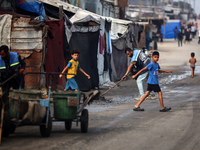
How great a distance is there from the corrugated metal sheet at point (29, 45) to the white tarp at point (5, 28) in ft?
0.40

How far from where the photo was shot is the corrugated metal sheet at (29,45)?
13.6 m

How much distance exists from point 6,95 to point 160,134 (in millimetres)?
2746

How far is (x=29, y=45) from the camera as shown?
13.7 metres

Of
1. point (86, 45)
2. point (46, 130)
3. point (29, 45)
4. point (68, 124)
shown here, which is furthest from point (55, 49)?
point (46, 130)

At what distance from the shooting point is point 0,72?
8.94m

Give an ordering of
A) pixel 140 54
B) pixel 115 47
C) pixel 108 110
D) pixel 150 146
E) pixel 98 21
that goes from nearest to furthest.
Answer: pixel 150 146 < pixel 108 110 < pixel 140 54 < pixel 98 21 < pixel 115 47

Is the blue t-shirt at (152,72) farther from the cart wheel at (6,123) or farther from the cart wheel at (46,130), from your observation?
the cart wheel at (6,123)

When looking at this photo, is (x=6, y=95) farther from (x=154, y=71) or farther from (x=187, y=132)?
(x=154, y=71)

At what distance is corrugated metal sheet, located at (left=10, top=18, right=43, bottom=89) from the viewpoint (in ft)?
44.6

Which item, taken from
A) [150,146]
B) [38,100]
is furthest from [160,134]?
[38,100]

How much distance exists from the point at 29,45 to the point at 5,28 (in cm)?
86

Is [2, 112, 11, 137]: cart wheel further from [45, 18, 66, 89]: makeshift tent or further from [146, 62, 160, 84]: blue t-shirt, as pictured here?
[45, 18, 66, 89]: makeshift tent

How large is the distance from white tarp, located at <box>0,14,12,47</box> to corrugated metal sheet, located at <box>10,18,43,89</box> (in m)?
0.12

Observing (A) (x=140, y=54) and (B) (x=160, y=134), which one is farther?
(A) (x=140, y=54)
